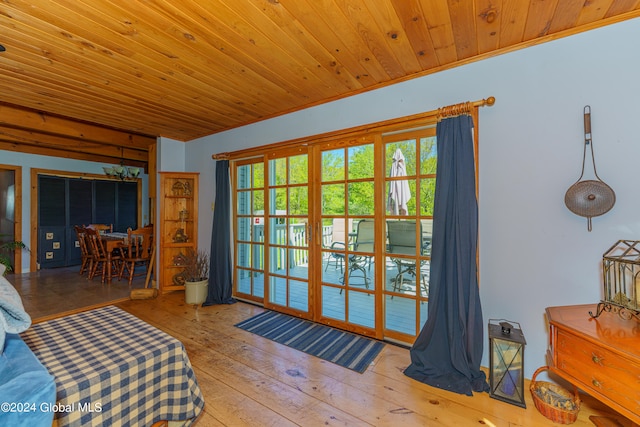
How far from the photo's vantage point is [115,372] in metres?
1.21

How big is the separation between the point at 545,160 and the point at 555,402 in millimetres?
1497

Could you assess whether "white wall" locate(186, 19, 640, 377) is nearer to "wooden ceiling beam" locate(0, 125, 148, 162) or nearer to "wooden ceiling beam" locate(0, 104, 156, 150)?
"wooden ceiling beam" locate(0, 104, 156, 150)

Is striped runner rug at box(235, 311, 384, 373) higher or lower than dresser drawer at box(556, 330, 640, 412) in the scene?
lower

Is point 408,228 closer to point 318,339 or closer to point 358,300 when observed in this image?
point 358,300

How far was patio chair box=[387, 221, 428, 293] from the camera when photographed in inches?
93.8

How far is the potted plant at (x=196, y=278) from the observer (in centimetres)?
358

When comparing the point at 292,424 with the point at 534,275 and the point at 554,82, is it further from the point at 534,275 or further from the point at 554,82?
the point at 554,82

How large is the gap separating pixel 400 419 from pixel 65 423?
160 cm

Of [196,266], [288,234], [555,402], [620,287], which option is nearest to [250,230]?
[288,234]

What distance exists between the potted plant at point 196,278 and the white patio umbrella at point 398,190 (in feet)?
8.73

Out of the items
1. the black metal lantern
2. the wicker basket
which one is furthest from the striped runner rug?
the wicker basket

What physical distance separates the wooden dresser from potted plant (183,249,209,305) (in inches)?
139

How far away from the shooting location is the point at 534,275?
1.90 m

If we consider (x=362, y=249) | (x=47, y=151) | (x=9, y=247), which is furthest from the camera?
(x=47, y=151)
